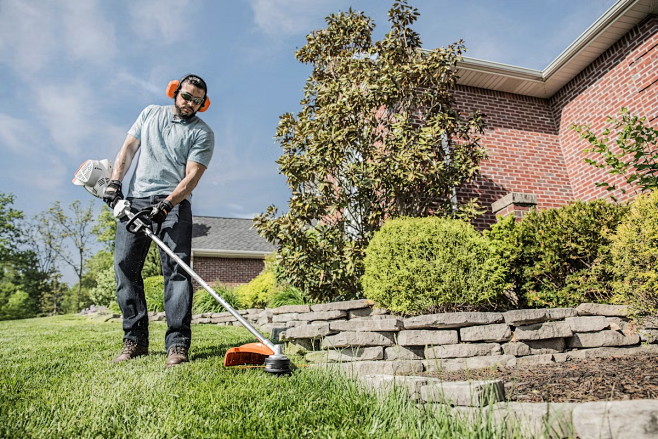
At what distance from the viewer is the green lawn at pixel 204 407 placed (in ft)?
5.53

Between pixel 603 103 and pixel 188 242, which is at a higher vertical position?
pixel 603 103

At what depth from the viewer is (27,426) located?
1.68 m

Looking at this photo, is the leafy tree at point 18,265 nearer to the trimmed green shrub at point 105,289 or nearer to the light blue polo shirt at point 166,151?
the trimmed green shrub at point 105,289

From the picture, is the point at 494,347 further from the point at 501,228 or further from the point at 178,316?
the point at 178,316

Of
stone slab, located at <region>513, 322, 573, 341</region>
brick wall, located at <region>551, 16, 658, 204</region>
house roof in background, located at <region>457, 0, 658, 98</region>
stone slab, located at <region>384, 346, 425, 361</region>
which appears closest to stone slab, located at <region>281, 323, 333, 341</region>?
stone slab, located at <region>384, 346, 425, 361</region>

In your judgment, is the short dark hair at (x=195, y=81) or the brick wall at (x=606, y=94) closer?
the short dark hair at (x=195, y=81)

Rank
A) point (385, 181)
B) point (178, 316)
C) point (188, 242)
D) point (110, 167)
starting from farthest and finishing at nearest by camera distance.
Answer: point (385, 181) → point (110, 167) → point (188, 242) → point (178, 316)

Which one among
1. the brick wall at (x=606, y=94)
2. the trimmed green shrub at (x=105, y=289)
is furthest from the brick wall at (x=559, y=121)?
the trimmed green shrub at (x=105, y=289)

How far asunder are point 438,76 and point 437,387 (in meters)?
5.23

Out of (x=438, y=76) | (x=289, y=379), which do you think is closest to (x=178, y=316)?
(x=289, y=379)

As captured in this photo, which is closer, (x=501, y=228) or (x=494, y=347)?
(x=494, y=347)

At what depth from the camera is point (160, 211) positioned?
3195 millimetres

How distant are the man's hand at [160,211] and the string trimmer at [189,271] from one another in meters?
0.06

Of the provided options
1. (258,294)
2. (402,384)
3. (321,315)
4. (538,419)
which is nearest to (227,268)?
(258,294)
